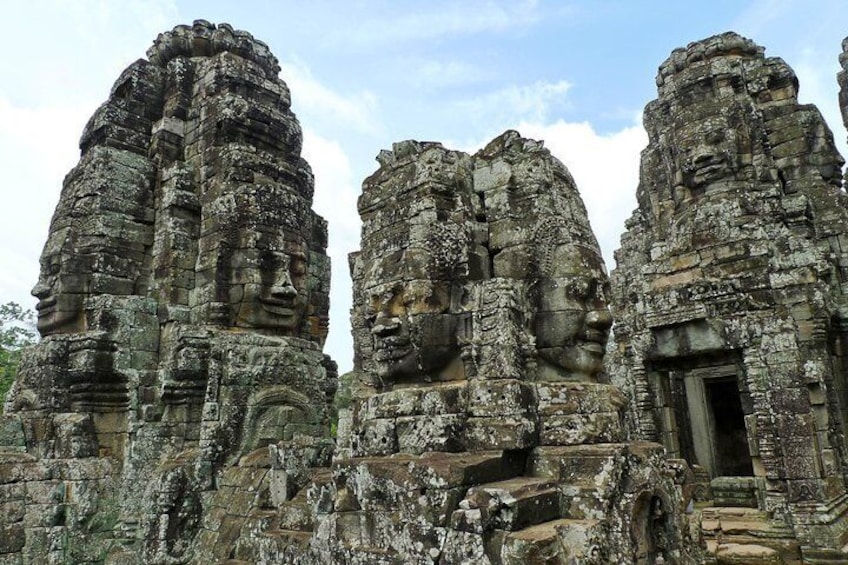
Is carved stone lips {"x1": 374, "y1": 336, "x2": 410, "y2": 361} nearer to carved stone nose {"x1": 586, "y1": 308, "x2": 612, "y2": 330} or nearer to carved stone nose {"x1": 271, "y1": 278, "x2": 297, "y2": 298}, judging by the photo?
carved stone nose {"x1": 586, "y1": 308, "x2": 612, "y2": 330}

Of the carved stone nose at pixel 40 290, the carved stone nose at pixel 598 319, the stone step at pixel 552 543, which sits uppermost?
the carved stone nose at pixel 40 290

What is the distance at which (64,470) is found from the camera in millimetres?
7547

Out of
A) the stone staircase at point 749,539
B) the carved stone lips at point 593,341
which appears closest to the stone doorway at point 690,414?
the stone staircase at point 749,539

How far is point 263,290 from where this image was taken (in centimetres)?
825

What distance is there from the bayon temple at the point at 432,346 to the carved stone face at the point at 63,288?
0.04 meters

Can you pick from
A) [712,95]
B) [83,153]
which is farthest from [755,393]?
[83,153]

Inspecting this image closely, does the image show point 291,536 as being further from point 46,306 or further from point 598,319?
point 46,306

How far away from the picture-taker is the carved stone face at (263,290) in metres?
8.20

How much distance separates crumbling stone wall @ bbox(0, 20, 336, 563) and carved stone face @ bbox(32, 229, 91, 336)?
24mm

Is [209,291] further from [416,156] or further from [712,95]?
[712,95]

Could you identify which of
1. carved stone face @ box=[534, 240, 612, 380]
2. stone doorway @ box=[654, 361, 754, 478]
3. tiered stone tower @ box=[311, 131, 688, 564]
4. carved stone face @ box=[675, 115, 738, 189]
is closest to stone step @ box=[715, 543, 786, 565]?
stone doorway @ box=[654, 361, 754, 478]

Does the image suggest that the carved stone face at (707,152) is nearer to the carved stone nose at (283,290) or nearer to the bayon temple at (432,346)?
the bayon temple at (432,346)

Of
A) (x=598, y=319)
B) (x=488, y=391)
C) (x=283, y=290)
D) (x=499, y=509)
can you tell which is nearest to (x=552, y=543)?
(x=499, y=509)

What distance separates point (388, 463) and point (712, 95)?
10.7 meters
